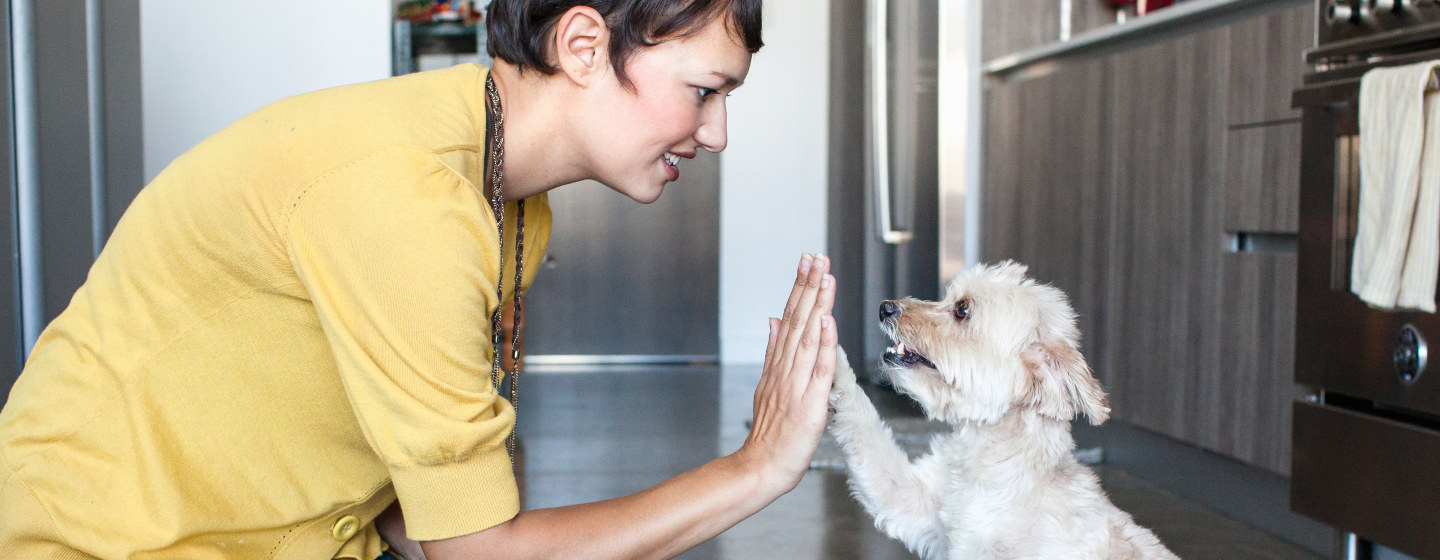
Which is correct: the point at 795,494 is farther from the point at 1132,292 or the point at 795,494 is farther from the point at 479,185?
the point at 479,185

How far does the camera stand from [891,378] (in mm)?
1551

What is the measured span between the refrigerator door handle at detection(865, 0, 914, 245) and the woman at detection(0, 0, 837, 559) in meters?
3.15

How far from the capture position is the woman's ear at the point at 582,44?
3.14 ft

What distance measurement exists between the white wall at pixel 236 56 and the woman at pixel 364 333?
1222 mm

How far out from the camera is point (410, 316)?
80 cm

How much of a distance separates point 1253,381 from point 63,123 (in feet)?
8.01

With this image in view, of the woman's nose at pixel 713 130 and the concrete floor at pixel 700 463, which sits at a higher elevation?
the woman's nose at pixel 713 130

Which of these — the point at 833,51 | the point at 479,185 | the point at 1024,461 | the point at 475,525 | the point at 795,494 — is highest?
the point at 833,51

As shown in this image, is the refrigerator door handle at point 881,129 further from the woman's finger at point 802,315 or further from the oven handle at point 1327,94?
the woman's finger at point 802,315

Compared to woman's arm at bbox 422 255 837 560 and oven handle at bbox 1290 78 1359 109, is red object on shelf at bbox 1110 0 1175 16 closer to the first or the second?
oven handle at bbox 1290 78 1359 109

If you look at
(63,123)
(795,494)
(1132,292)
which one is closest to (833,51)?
(1132,292)

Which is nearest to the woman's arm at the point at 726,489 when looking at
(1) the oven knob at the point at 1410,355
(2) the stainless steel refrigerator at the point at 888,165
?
(1) the oven knob at the point at 1410,355

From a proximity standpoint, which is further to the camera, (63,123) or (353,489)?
(63,123)

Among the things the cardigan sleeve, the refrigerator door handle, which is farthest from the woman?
the refrigerator door handle
